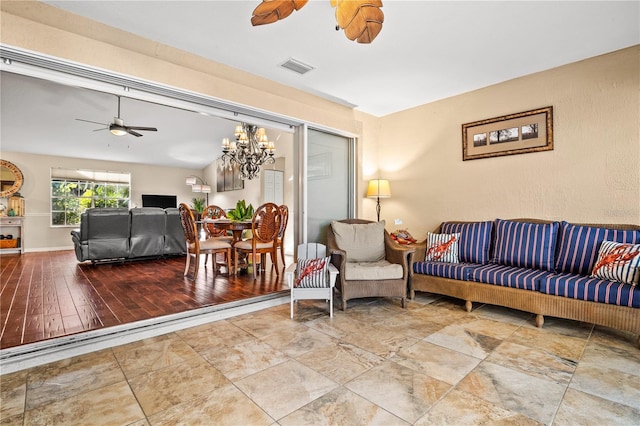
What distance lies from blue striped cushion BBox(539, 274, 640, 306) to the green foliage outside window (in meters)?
10.4

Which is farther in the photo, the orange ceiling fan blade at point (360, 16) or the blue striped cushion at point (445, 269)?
the blue striped cushion at point (445, 269)

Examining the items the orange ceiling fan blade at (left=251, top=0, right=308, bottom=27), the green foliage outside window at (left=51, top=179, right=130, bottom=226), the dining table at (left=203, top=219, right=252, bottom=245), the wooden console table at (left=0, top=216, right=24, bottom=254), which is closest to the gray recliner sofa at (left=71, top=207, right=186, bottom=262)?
the dining table at (left=203, top=219, right=252, bottom=245)

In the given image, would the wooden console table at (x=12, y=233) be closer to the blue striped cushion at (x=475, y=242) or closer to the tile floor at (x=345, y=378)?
the tile floor at (x=345, y=378)

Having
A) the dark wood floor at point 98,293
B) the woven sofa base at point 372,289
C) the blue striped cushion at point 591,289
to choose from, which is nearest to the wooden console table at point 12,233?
the dark wood floor at point 98,293

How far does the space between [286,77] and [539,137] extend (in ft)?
9.91

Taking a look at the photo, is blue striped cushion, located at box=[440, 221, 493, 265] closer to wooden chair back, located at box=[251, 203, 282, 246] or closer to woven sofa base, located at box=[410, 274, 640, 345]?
woven sofa base, located at box=[410, 274, 640, 345]

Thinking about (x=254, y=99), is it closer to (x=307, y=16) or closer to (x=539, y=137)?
(x=307, y=16)

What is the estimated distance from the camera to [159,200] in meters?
9.93

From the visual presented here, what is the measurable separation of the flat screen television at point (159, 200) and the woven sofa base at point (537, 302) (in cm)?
888

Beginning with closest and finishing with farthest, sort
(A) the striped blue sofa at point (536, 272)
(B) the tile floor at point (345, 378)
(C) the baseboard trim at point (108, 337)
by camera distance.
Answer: (B) the tile floor at point (345, 378) → (C) the baseboard trim at point (108, 337) → (A) the striped blue sofa at point (536, 272)

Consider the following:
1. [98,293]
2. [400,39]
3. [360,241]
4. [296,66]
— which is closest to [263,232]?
[360,241]

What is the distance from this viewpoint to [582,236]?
3.01m

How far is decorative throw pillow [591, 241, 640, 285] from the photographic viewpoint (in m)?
2.50

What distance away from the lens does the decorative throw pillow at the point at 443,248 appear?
12.2ft
